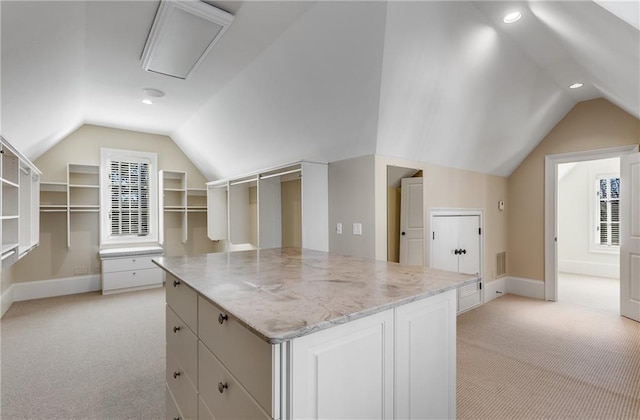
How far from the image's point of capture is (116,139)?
549cm

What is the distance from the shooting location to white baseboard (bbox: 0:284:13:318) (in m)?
4.04

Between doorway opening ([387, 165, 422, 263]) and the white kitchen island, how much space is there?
1843 mm

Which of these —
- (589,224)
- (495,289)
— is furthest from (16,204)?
(589,224)

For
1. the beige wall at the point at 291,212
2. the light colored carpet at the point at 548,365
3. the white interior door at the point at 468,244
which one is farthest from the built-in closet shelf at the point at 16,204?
the white interior door at the point at 468,244

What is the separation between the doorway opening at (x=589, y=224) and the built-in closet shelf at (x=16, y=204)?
7.81m

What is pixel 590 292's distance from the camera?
17.0ft

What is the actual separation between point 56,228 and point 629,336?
786cm

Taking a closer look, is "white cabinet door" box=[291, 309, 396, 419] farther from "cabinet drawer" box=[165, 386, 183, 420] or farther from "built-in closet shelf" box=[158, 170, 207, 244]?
"built-in closet shelf" box=[158, 170, 207, 244]


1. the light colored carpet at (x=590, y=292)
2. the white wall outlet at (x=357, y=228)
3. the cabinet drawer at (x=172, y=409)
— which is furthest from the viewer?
the light colored carpet at (x=590, y=292)

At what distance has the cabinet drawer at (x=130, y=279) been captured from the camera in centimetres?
501

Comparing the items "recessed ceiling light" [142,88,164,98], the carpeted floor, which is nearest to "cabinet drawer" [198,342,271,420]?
the carpeted floor

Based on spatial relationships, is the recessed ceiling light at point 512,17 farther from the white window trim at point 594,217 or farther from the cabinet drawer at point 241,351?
the white window trim at point 594,217

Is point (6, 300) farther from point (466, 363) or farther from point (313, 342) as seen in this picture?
point (466, 363)

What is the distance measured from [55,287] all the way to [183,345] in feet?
15.9
